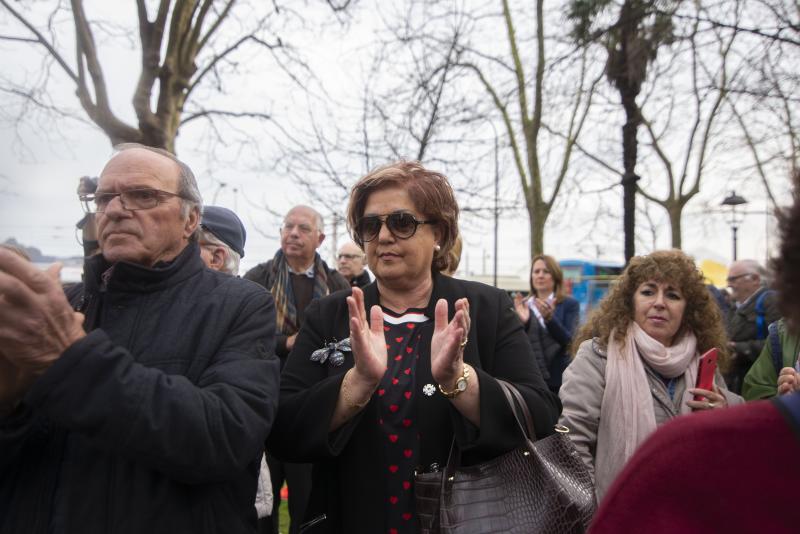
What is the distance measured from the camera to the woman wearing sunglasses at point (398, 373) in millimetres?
1915

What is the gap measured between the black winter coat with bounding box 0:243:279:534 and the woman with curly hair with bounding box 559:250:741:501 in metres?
1.72

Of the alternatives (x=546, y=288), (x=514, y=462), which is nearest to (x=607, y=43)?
(x=546, y=288)

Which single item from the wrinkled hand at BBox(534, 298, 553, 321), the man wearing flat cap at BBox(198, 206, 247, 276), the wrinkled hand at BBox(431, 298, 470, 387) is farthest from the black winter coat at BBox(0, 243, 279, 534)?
the wrinkled hand at BBox(534, 298, 553, 321)

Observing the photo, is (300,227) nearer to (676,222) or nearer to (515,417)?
(515,417)

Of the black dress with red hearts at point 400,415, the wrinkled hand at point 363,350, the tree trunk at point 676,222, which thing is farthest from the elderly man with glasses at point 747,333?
the tree trunk at point 676,222

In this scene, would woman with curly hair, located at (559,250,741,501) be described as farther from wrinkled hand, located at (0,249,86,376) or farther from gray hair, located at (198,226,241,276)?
wrinkled hand, located at (0,249,86,376)

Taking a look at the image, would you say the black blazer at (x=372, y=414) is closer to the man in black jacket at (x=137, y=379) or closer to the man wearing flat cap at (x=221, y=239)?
the man in black jacket at (x=137, y=379)

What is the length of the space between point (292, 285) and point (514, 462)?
3.09 metres

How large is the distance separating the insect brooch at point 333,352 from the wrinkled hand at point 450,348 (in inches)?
15.5

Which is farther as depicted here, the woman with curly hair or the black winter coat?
the woman with curly hair

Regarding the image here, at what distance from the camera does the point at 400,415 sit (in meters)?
2.06

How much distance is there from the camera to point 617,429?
277 centimetres

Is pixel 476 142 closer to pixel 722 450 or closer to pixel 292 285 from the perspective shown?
pixel 292 285

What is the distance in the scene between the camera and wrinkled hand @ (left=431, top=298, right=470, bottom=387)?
1.83 m
